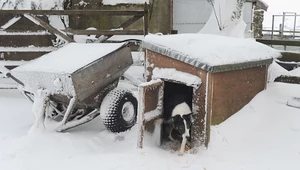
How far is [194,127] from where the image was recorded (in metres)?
3.55

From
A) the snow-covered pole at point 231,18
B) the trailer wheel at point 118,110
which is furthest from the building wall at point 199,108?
the snow-covered pole at point 231,18

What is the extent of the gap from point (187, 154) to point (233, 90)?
3.01 feet

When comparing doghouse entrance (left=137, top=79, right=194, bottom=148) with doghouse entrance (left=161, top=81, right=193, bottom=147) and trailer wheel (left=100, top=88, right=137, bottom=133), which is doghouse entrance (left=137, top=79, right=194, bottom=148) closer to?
doghouse entrance (left=161, top=81, right=193, bottom=147)

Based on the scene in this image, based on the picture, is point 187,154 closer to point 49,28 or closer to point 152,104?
point 152,104

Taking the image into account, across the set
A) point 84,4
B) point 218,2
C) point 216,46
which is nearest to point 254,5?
point 218,2

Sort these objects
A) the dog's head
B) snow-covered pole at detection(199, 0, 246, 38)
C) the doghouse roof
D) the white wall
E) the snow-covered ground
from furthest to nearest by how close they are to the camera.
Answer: the white wall < snow-covered pole at detection(199, 0, 246, 38) < the dog's head < the doghouse roof < the snow-covered ground

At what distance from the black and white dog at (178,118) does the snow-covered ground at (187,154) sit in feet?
0.84

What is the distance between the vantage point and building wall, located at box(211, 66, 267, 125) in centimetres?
349

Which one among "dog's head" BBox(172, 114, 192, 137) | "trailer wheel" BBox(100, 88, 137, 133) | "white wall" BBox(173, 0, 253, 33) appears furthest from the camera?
"white wall" BBox(173, 0, 253, 33)

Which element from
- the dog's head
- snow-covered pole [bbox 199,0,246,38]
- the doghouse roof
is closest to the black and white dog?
the dog's head

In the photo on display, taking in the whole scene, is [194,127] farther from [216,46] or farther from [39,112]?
[39,112]

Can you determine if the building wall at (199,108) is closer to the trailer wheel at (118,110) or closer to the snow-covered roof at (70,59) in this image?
the trailer wheel at (118,110)

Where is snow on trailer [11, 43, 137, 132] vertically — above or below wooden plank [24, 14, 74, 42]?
below

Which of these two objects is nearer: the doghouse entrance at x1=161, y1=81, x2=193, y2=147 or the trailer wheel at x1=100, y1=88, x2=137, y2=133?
the doghouse entrance at x1=161, y1=81, x2=193, y2=147
